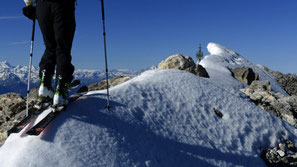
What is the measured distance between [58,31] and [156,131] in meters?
4.11

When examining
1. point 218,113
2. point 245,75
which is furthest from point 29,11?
point 245,75

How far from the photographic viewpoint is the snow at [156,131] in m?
5.18

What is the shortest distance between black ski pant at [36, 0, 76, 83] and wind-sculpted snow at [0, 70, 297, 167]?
122cm

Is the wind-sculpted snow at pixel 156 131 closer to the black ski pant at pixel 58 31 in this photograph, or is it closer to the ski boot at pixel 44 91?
the ski boot at pixel 44 91

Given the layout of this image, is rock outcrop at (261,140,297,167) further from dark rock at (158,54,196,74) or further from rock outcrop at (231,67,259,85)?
rock outcrop at (231,67,259,85)

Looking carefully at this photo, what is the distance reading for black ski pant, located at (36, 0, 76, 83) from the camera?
19.7 ft

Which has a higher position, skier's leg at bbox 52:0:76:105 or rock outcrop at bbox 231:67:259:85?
skier's leg at bbox 52:0:76:105

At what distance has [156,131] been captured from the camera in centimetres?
705

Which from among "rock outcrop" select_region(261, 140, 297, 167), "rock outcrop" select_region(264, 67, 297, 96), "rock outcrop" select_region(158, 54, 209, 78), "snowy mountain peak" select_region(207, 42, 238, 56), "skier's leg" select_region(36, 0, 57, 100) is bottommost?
"rock outcrop" select_region(264, 67, 297, 96)

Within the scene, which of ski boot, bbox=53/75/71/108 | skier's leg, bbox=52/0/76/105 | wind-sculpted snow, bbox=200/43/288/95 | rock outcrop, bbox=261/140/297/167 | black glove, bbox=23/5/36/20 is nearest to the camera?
ski boot, bbox=53/75/71/108

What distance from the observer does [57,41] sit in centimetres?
611

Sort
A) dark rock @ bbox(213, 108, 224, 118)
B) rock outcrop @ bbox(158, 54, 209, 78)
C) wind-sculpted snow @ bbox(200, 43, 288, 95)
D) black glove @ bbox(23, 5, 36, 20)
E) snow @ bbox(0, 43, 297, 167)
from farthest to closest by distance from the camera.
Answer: wind-sculpted snow @ bbox(200, 43, 288, 95), rock outcrop @ bbox(158, 54, 209, 78), dark rock @ bbox(213, 108, 224, 118), black glove @ bbox(23, 5, 36, 20), snow @ bbox(0, 43, 297, 167)

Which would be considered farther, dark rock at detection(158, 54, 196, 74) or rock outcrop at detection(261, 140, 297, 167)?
dark rock at detection(158, 54, 196, 74)

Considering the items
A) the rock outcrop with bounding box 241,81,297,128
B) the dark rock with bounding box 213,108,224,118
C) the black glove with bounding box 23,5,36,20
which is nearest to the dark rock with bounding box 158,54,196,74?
the rock outcrop with bounding box 241,81,297,128
